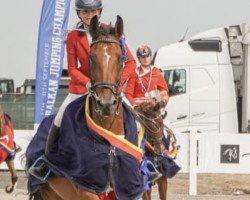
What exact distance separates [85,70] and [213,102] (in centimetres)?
1554

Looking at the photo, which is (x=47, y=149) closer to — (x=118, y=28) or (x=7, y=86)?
(x=118, y=28)

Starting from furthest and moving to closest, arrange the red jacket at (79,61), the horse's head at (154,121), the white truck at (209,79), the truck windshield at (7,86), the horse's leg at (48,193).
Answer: the truck windshield at (7,86)
the white truck at (209,79)
the horse's head at (154,121)
the horse's leg at (48,193)
the red jacket at (79,61)

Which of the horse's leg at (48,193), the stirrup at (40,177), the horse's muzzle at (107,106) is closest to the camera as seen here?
the horse's muzzle at (107,106)

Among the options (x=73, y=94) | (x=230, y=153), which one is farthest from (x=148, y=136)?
(x=230, y=153)

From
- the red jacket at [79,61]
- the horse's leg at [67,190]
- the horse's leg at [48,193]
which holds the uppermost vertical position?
the red jacket at [79,61]

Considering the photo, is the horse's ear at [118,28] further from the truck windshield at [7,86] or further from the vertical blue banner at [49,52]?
the truck windshield at [7,86]

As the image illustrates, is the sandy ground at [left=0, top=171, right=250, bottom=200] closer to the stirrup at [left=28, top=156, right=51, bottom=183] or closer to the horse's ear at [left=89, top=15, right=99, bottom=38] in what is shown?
the stirrup at [left=28, top=156, right=51, bottom=183]

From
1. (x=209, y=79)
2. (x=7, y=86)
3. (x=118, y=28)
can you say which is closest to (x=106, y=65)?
(x=118, y=28)

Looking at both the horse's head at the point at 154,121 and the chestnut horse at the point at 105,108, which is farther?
the horse's head at the point at 154,121

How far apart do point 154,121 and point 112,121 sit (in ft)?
14.2

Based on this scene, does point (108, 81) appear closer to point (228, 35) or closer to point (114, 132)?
point (114, 132)

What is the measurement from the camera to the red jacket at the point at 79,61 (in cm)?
783

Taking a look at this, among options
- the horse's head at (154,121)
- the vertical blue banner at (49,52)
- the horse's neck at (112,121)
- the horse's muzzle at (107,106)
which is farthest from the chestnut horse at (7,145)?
the horse's muzzle at (107,106)

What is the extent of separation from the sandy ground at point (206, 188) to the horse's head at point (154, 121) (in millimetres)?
3871
